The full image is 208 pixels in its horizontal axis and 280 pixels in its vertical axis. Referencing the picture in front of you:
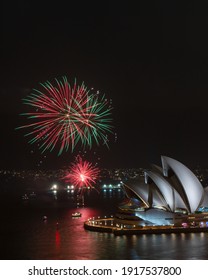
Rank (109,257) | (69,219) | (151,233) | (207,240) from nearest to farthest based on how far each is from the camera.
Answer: (109,257)
(207,240)
(151,233)
(69,219)

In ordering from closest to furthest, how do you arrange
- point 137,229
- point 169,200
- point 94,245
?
point 94,245, point 137,229, point 169,200

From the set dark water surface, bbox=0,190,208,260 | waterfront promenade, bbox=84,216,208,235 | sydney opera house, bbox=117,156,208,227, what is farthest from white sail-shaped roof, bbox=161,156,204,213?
dark water surface, bbox=0,190,208,260

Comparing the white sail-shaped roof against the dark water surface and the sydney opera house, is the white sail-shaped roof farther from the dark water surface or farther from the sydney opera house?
the dark water surface

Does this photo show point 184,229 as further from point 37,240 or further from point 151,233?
point 37,240

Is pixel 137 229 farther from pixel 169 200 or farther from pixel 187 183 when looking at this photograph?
pixel 187 183

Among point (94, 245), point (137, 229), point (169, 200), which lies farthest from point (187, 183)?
point (94, 245)

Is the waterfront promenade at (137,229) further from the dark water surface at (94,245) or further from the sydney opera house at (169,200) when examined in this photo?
the dark water surface at (94,245)

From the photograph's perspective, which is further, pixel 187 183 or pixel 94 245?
pixel 187 183
